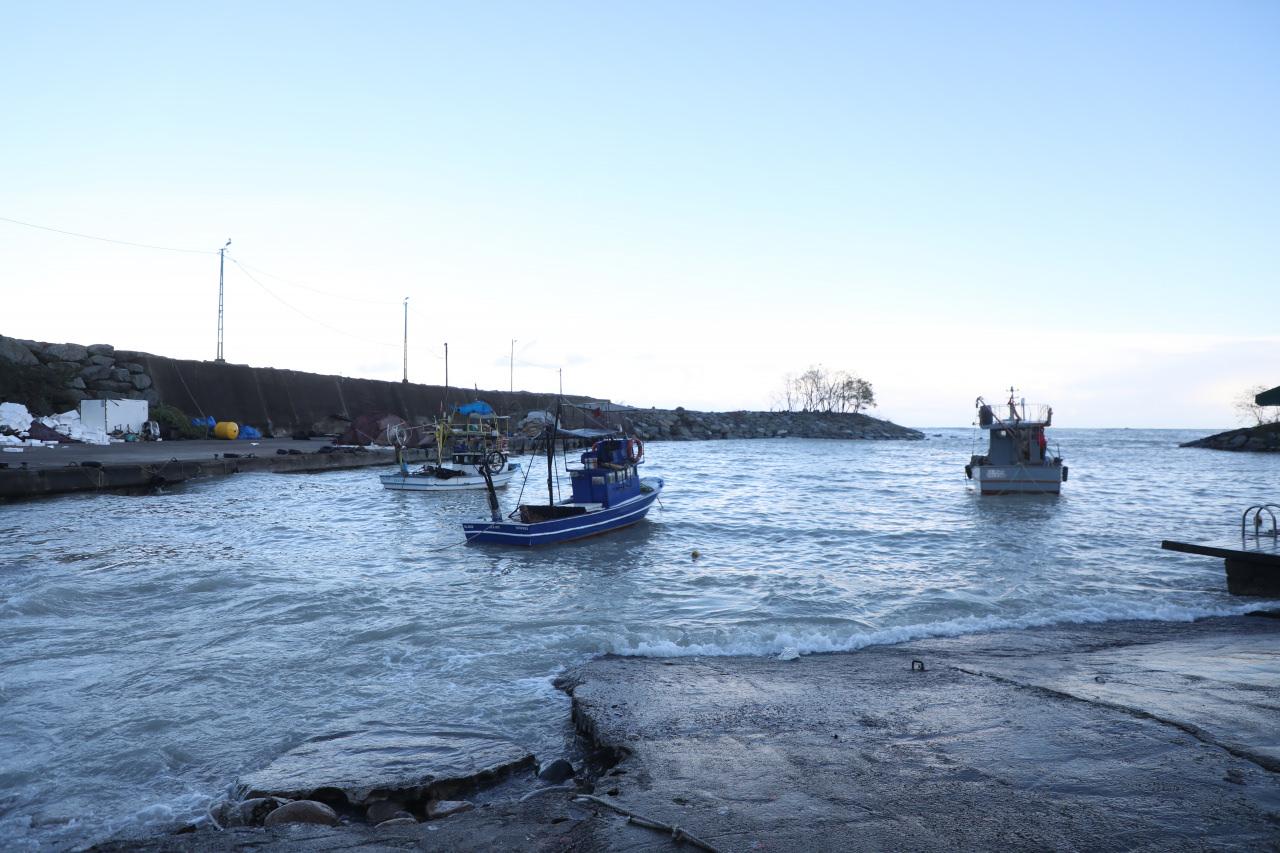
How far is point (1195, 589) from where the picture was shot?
37.8 ft

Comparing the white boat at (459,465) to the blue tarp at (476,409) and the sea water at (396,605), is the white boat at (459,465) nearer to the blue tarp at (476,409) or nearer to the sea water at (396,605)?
the blue tarp at (476,409)

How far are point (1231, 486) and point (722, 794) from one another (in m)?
35.8

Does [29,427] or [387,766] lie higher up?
[29,427]

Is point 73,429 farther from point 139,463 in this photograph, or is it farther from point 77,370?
point 139,463

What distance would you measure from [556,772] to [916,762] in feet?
7.52

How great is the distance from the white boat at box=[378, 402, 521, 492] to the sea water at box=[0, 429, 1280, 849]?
10.4 ft

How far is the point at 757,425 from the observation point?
91.6m

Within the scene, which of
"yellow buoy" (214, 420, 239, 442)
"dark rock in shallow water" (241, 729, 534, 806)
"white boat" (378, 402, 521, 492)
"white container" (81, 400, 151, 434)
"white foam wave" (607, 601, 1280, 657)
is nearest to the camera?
"dark rock in shallow water" (241, 729, 534, 806)

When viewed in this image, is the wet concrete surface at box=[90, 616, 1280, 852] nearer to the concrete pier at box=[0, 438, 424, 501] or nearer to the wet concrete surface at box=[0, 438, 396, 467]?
the concrete pier at box=[0, 438, 424, 501]

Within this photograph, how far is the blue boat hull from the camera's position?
640 inches

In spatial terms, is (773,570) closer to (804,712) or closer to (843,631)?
(843,631)

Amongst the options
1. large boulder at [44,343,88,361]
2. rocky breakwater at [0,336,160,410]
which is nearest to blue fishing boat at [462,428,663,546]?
rocky breakwater at [0,336,160,410]

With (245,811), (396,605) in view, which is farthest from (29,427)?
(245,811)

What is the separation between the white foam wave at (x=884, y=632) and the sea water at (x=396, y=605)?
0.05m
